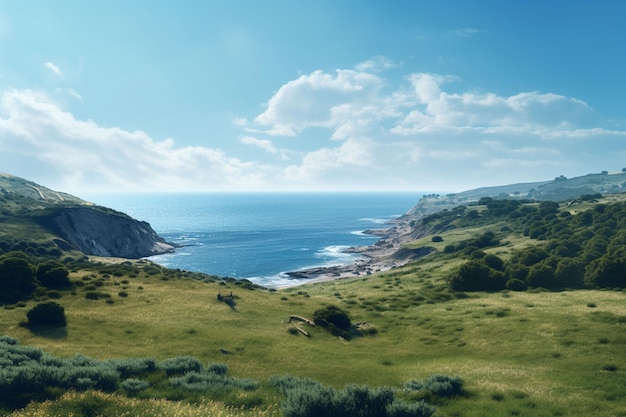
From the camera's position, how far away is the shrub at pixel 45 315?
34.0 m

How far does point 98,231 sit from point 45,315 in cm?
16620

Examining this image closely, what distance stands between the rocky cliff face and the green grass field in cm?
13467

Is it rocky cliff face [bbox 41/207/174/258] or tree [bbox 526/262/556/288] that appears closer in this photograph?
tree [bbox 526/262/556/288]

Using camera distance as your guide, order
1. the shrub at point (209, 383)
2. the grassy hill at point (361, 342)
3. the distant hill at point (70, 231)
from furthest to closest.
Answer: the distant hill at point (70, 231)
the shrub at point (209, 383)
the grassy hill at point (361, 342)

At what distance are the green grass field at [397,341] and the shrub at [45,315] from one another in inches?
49.4

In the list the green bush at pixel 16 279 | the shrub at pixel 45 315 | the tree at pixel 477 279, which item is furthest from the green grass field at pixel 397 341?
the tree at pixel 477 279

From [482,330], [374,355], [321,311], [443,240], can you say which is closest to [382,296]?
[321,311]

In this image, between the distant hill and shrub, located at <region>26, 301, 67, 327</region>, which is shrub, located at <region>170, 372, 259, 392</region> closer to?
shrub, located at <region>26, 301, 67, 327</region>

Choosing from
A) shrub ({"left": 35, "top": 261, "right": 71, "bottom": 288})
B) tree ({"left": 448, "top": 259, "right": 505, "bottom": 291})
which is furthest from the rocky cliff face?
tree ({"left": 448, "top": 259, "right": 505, "bottom": 291})

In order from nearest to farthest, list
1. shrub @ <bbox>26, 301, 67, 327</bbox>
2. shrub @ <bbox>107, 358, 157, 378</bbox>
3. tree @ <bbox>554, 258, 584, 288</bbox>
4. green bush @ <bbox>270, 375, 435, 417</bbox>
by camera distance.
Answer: green bush @ <bbox>270, 375, 435, 417</bbox> → shrub @ <bbox>107, 358, 157, 378</bbox> → shrub @ <bbox>26, 301, 67, 327</bbox> → tree @ <bbox>554, 258, 584, 288</bbox>

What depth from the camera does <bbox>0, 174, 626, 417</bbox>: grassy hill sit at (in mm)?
18375

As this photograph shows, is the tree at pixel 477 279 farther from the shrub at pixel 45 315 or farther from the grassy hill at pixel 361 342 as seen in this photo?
the shrub at pixel 45 315

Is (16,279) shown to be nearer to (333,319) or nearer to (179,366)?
(179,366)

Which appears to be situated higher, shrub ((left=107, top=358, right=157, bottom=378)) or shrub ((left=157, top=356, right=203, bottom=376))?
shrub ((left=107, top=358, right=157, bottom=378))
